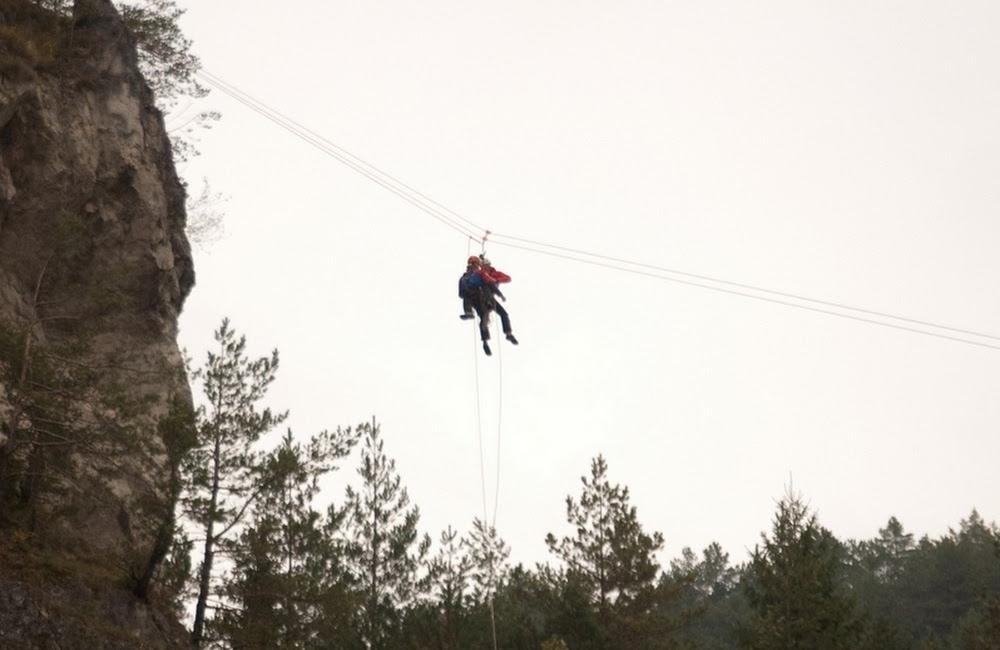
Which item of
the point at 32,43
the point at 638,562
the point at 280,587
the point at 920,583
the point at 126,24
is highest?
the point at 126,24

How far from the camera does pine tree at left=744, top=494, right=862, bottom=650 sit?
67.9ft

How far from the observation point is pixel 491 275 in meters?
19.9

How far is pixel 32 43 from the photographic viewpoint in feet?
75.2

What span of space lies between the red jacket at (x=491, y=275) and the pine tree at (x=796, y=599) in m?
9.15

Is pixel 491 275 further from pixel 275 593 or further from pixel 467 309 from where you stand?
pixel 275 593

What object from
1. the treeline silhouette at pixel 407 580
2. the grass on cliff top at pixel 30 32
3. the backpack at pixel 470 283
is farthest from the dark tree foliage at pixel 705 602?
the grass on cliff top at pixel 30 32

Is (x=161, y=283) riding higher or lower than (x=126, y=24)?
lower

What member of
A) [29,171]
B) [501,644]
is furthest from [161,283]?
[501,644]

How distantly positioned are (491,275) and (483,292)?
40 centimetres

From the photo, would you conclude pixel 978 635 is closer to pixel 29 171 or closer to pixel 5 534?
pixel 5 534

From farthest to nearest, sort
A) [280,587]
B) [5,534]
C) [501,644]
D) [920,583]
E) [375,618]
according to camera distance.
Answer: [920,583] < [501,644] < [375,618] < [280,587] < [5,534]

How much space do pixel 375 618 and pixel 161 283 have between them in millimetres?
10452

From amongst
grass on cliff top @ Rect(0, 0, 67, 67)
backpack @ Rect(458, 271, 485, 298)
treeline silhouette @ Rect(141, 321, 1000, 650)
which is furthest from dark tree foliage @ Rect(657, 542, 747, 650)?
grass on cliff top @ Rect(0, 0, 67, 67)

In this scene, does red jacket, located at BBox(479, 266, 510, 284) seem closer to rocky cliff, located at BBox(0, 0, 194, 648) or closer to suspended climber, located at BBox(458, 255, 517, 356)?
suspended climber, located at BBox(458, 255, 517, 356)
